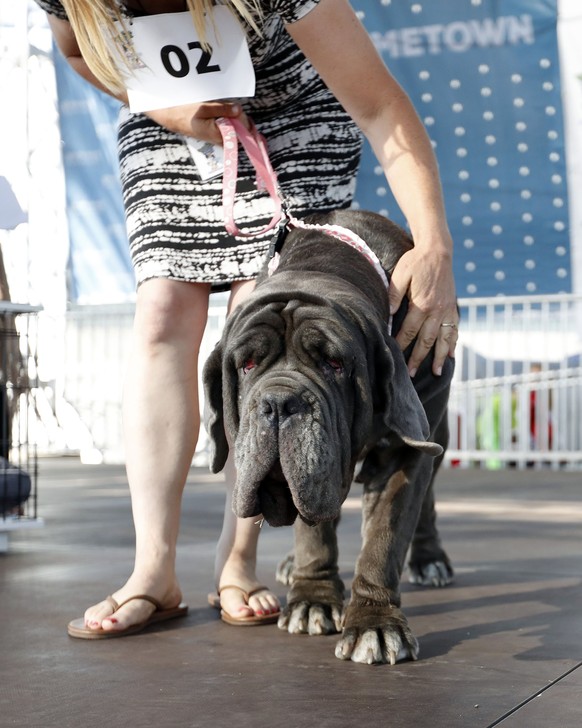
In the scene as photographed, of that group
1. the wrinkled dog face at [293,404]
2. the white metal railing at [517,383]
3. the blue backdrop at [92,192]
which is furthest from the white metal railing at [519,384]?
the wrinkled dog face at [293,404]

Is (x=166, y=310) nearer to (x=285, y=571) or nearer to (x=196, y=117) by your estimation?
(x=196, y=117)

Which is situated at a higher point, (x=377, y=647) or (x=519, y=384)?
(x=519, y=384)

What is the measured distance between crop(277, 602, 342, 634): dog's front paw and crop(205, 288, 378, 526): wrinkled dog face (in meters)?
0.43

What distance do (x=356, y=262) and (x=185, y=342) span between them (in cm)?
49

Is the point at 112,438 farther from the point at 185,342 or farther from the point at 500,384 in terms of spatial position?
the point at 185,342

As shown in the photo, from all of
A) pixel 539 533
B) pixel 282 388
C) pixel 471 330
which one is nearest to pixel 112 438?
pixel 471 330

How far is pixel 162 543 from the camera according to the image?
2311mm

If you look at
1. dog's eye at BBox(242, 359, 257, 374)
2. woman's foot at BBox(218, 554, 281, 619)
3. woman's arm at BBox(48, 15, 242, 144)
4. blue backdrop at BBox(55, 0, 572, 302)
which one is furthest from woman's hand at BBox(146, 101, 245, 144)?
blue backdrop at BBox(55, 0, 572, 302)

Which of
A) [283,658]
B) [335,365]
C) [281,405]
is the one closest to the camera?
[281,405]

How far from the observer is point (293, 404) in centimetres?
170

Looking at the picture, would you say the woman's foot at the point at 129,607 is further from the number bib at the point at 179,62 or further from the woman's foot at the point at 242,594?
the number bib at the point at 179,62

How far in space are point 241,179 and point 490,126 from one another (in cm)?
585

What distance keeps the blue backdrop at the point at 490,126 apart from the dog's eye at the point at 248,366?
5.98m

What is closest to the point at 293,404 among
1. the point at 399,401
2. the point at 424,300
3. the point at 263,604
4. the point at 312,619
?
the point at 399,401
